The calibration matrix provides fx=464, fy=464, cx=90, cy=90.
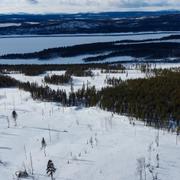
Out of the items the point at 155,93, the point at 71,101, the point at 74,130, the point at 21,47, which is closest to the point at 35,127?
the point at 74,130

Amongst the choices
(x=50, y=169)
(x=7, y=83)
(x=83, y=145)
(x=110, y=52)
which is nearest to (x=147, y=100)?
(x=83, y=145)

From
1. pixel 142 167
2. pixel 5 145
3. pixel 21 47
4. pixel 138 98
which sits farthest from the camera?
pixel 21 47

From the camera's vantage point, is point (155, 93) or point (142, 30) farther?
point (142, 30)

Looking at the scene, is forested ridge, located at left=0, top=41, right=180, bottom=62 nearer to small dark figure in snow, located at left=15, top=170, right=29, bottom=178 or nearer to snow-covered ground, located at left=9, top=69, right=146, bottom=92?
snow-covered ground, located at left=9, top=69, right=146, bottom=92

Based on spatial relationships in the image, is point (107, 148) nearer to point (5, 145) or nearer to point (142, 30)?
point (5, 145)

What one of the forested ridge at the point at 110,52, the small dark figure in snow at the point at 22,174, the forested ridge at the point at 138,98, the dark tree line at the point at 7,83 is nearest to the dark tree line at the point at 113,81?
the forested ridge at the point at 138,98

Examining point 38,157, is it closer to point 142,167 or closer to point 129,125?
point 142,167

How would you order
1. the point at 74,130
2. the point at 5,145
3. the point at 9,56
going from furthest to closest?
the point at 9,56, the point at 74,130, the point at 5,145

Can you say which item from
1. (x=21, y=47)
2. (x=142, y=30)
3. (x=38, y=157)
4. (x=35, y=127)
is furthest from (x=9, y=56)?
(x=142, y=30)
